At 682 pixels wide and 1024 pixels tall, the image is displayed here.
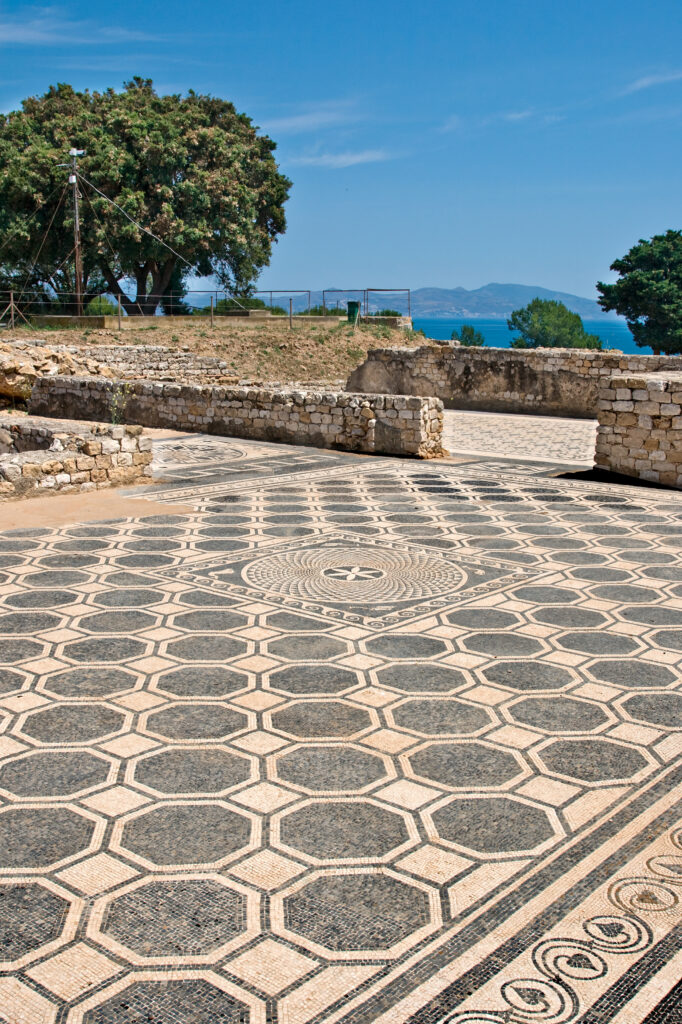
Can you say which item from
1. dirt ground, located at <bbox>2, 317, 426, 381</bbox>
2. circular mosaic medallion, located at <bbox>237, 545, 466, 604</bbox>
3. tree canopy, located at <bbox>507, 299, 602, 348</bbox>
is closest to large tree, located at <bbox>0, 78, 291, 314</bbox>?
dirt ground, located at <bbox>2, 317, 426, 381</bbox>

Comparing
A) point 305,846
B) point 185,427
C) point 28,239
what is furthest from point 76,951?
point 28,239

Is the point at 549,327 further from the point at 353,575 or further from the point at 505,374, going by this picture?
the point at 353,575

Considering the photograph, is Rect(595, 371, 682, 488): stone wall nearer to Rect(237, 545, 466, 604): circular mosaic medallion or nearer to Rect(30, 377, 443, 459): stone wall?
Rect(30, 377, 443, 459): stone wall

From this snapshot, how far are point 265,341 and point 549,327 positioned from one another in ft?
91.9

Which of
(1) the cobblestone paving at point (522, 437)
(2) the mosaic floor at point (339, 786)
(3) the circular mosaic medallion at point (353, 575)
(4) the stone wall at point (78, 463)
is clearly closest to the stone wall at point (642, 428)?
(1) the cobblestone paving at point (522, 437)

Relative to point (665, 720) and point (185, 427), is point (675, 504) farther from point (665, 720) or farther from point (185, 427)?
point (185, 427)

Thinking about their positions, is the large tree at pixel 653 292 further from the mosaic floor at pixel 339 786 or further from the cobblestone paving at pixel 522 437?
the mosaic floor at pixel 339 786

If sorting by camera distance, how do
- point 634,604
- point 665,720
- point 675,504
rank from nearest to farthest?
1. point 665,720
2. point 634,604
3. point 675,504

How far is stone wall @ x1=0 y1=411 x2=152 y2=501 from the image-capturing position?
28.7 feet

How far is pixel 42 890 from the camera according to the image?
2.65 metres

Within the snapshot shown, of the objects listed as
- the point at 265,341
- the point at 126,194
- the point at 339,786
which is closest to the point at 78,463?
the point at 339,786

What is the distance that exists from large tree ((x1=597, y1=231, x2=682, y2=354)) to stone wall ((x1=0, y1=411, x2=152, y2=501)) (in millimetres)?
36427

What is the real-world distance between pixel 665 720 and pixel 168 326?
25.7 m

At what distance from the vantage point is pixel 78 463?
919cm
